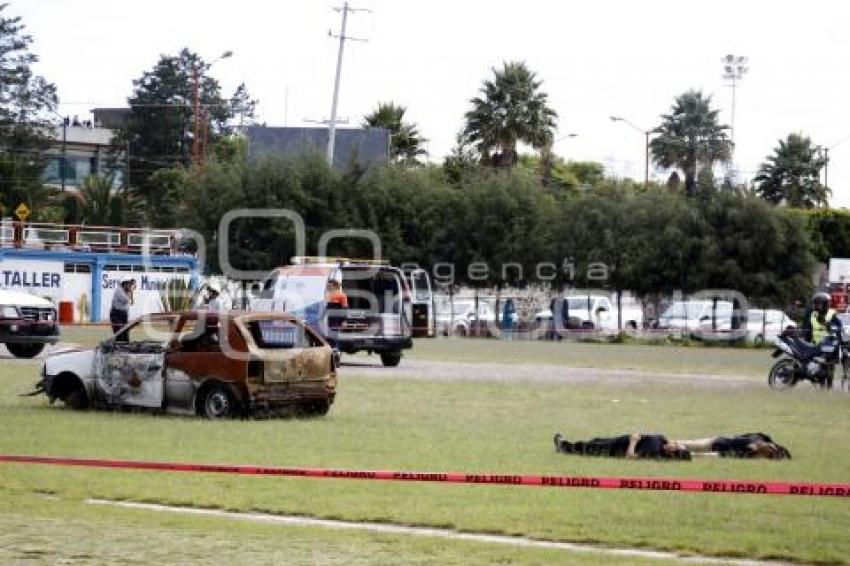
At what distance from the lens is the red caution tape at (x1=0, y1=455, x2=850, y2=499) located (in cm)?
1214

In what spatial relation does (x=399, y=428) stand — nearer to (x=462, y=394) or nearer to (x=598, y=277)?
(x=462, y=394)

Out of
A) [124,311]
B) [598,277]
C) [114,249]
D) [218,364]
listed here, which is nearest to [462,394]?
[218,364]

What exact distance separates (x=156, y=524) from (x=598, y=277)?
5007cm

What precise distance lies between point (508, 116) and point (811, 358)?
180ft

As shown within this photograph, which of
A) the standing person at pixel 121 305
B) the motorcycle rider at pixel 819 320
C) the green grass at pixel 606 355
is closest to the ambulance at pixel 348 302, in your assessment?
the standing person at pixel 121 305

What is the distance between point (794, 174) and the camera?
344ft

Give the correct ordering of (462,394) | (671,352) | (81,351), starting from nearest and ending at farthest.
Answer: (81,351) < (462,394) < (671,352)

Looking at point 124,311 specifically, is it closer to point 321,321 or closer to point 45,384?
point 321,321

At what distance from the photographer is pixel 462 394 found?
83.2ft

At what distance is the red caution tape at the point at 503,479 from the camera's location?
12141mm

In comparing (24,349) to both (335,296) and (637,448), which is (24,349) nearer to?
(335,296)

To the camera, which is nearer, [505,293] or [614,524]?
[614,524]

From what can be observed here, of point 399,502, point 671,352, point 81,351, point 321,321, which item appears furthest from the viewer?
point 671,352

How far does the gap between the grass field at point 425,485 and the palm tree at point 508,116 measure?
57.3 metres
